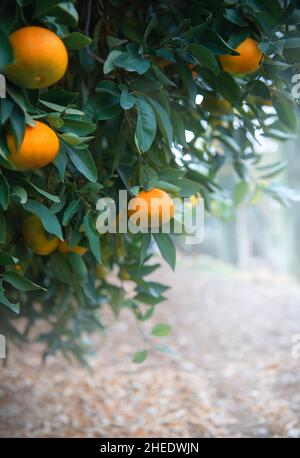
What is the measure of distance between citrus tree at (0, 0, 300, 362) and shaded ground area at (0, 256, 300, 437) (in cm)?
84

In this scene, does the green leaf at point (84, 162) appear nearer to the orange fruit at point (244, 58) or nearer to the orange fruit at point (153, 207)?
the orange fruit at point (153, 207)

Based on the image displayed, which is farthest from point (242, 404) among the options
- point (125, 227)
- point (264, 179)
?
point (125, 227)

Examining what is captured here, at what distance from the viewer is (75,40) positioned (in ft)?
2.30

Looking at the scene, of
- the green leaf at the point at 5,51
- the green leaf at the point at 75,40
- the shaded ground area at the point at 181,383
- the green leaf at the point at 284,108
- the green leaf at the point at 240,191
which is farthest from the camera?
the shaded ground area at the point at 181,383

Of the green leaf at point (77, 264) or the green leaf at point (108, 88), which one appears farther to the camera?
the green leaf at point (77, 264)

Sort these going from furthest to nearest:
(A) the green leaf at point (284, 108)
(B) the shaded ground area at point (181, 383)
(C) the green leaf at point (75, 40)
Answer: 1. (B) the shaded ground area at point (181, 383)
2. (A) the green leaf at point (284, 108)
3. (C) the green leaf at point (75, 40)

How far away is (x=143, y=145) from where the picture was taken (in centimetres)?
78

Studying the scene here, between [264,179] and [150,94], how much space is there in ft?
2.30

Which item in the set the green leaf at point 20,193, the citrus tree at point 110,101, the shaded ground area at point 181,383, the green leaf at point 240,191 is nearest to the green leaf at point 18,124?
the citrus tree at point 110,101

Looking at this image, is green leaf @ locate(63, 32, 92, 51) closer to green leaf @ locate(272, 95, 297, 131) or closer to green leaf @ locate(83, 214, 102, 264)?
green leaf @ locate(83, 214, 102, 264)

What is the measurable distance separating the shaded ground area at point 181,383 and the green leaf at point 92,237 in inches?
43.2

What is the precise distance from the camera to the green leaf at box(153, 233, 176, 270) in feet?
2.88

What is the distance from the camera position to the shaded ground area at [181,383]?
1.74 m

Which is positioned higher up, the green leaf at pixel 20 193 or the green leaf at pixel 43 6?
the green leaf at pixel 43 6
